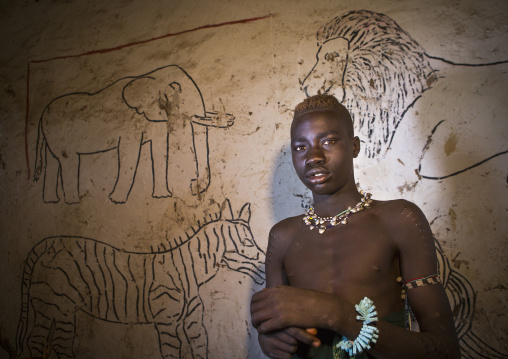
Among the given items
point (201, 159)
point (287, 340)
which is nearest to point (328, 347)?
point (287, 340)

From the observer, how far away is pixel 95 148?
2.53m

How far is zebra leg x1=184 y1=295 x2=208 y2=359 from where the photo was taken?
2066 mm

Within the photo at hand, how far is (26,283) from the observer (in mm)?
2541

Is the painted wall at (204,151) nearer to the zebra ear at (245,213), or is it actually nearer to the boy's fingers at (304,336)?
the zebra ear at (245,213)

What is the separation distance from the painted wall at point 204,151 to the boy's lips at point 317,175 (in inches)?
26.9

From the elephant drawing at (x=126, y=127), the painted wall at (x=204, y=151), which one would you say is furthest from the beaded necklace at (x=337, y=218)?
the elephant drawing at (x=126, y=127)

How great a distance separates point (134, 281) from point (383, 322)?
5.78 feet

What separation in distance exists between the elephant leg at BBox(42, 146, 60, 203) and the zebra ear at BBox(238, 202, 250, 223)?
4.97ft

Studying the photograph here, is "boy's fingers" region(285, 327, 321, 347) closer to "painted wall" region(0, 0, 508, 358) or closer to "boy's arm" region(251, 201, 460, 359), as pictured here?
"boy's arm" region(251, 201, 460, 359)

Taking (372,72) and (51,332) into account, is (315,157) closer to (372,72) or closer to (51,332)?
(372,72)

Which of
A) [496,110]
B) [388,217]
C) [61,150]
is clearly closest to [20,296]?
[61,150]

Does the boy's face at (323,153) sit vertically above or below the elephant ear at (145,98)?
below

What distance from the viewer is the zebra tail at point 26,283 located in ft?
8.16

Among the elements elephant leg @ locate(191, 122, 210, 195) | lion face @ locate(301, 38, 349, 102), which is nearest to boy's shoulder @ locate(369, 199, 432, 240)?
lion face @ locate(301, 38, 349, 102)
